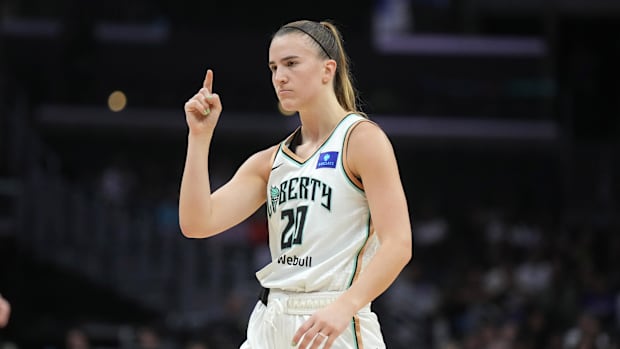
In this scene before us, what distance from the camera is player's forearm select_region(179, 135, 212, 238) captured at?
4.59 m

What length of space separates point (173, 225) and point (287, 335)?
14747 mm

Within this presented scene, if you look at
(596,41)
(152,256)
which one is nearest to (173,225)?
(152,256)

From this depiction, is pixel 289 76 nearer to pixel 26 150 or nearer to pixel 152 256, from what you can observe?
pixel 152 256

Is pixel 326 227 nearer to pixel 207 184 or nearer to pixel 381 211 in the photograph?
pixel 381 211

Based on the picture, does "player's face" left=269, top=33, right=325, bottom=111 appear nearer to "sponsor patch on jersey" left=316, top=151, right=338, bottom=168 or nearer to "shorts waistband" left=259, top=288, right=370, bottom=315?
"sponsor patch on jersey" left=316, top=151, right=338, bottom=168

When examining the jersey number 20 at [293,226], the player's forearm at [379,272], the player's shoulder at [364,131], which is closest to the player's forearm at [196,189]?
the jersey number 20 at [293,226]

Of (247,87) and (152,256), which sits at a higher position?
(247,87)

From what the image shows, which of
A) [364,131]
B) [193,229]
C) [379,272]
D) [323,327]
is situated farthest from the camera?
[193,229]

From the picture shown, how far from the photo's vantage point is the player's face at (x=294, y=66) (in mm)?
4531

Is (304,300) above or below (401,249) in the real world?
below

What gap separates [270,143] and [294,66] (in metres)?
17.9

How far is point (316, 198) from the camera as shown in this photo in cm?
453

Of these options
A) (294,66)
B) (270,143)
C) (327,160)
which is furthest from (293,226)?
(270,143)

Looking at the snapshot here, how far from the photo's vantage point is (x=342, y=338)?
4.43 metres
